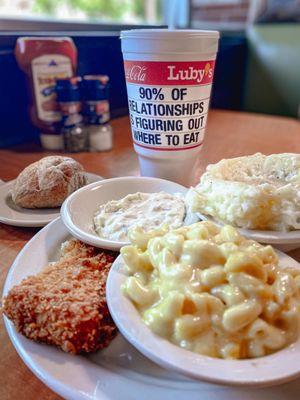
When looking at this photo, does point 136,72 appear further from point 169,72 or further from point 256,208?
point 256,208

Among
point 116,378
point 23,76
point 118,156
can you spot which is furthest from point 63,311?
point 23,76

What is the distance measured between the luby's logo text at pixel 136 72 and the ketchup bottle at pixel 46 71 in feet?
1.97

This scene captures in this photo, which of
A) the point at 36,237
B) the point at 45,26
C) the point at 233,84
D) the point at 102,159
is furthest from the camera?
the point at 233,84

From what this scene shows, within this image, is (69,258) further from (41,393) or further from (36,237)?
(41,393)

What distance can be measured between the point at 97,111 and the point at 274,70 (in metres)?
2.17

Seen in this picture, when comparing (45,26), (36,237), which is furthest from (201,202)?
(45,26)

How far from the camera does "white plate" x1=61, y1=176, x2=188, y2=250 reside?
2.25 feet

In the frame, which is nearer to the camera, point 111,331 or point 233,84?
point 111,331

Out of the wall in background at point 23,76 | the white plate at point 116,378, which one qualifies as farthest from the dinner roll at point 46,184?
the wall in background at point 23,76

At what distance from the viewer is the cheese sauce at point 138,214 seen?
0.73m

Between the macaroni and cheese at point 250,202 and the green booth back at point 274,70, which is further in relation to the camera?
the green booth back at point 274,70

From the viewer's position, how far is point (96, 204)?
856 millimetres

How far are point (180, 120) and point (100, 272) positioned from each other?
43 centimetres

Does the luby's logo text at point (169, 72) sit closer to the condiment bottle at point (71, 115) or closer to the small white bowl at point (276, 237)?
the small white bowl at point (276, 237)
